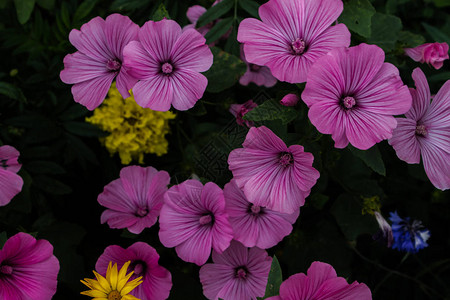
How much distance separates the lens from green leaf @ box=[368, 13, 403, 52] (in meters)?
1.20

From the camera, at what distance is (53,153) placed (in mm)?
1282

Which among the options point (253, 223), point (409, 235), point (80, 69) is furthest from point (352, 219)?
point (80, 69)

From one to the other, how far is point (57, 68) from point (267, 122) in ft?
2.17

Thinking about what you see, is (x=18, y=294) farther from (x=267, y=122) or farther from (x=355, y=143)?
(x=355, y=143)

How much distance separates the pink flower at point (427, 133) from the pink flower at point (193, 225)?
389 millimetres

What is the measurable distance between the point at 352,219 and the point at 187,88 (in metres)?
0.63

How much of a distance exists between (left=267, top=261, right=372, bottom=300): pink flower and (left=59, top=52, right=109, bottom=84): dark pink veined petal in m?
0.59

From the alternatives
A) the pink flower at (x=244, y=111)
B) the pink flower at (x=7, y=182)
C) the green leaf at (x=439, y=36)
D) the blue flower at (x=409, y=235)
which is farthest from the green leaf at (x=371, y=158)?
the pink flower at (x=7, y=182)

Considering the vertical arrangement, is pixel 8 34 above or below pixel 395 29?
below

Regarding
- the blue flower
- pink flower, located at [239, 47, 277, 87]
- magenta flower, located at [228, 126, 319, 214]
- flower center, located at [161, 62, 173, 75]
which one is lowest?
the blue flower

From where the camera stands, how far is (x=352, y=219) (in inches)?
49.6

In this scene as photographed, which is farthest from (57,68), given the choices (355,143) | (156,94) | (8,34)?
(355,143)

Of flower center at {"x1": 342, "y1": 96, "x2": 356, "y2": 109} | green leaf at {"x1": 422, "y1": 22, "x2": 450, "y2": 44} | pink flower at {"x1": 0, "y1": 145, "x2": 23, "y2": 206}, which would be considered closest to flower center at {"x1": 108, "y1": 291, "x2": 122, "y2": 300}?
pink flower at {"x1": 0, "y1": 145, "x2": 23, "y2": 206}

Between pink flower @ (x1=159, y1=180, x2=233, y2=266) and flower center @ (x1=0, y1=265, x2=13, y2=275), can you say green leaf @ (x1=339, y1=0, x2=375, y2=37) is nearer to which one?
pink flower @ (x1=159, y1=180, x2=233, y2=266)
